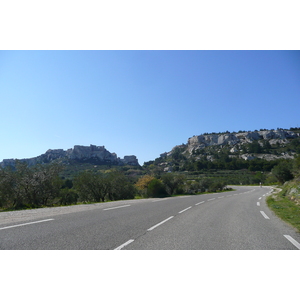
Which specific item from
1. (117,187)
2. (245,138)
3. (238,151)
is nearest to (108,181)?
(117,187)

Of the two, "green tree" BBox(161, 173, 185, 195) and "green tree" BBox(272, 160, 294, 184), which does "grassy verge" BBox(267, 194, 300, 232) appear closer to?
"green tree" BBox(161, 173, 185, 195)

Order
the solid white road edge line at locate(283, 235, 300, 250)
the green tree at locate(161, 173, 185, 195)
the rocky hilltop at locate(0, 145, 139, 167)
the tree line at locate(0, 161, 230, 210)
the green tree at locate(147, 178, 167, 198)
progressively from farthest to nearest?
the rocky hilltop at locate(0, 145, 139, 167) < the green tree at locate(161, 173, 185, 195) < the green tree at locate(147, 178, 167, 198) < the tree line at locate(0, 161, 230, 210) < the solid white road edge line at locate(283, 235, 300, 250)

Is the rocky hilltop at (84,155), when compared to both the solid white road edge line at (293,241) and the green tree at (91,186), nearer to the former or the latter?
the green tree at (91,186)

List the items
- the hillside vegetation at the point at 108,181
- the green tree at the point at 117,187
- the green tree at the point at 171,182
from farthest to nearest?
the green tree at the point at 171,182 < the green tree at the point at 117,187 < the hillside vegetation at the point at 108,181

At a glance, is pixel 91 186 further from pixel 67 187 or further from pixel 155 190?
pixel 155 190

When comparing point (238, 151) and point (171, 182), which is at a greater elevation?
point (238, 151)

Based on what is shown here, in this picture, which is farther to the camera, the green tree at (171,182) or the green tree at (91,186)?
the green tree at (171,182)

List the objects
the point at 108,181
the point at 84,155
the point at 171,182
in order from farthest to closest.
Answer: the point at 84,155
the point at 171,182
the point at 108,181

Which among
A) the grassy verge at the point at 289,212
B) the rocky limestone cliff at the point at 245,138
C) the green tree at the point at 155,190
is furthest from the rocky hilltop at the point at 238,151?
the grassy verge at the point at 289,212

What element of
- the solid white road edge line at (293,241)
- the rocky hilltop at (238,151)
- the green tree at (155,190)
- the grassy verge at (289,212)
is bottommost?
the green tree at (155,190)

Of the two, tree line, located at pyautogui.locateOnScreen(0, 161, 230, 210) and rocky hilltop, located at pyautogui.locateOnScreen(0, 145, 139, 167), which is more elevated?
rocky hilltop, located at pyautogui.locateOnScreen(0, 145, 139, 167)

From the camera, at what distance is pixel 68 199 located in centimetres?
3153

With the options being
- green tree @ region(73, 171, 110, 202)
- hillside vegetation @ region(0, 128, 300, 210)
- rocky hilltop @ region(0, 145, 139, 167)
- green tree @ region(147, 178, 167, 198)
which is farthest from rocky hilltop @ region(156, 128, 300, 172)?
green tree @ region(73, 171, 110, 202)
